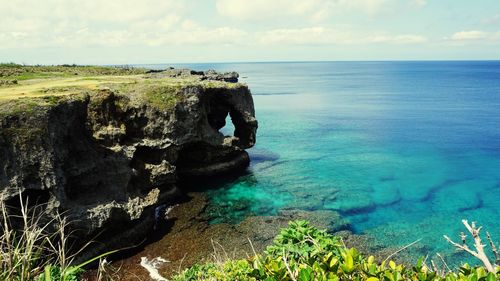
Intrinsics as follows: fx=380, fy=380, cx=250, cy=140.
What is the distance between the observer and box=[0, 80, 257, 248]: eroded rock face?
23094 millimetres

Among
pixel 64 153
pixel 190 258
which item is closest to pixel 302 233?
pixel 190 258

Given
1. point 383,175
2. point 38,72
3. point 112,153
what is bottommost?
point 383,175

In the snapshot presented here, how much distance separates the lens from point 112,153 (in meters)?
29.8

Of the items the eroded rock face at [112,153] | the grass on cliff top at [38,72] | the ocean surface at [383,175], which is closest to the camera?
the eroded rock face at [112,153]

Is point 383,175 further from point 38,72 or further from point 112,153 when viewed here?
point 38,72

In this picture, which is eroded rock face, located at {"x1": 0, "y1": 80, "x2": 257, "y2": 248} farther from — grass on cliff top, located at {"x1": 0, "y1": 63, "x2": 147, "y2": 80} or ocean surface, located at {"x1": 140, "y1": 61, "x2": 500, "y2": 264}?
grass on cliff top, located at {"x1": 0, "y1": 63, "x2": 147, "y2": 80}

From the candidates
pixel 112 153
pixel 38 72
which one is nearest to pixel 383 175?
pixel 112 153

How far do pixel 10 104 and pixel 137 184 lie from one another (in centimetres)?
1247

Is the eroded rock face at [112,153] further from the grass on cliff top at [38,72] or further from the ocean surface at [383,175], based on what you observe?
the grass on cliff top at [38,72]

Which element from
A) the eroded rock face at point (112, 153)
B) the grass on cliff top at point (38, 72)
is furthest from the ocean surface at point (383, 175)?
the grass on cliff top at point (38, 72)

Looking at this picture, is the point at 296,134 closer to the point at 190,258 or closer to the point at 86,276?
the point at 190,258

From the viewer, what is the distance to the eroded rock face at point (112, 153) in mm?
23094

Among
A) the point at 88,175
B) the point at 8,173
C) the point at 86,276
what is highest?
the point at 8,173

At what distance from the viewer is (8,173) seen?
22047 mm
